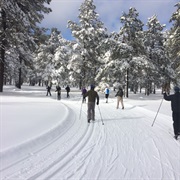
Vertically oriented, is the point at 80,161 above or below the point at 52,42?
below

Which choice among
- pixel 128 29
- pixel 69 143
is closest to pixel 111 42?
pixel 128 29

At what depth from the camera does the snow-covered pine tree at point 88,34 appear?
3528 centimetres

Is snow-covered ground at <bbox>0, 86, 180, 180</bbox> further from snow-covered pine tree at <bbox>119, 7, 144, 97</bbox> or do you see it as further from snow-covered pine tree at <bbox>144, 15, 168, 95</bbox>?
snow-covered pine tree at <bbox>144, 15, 168, 95</bbox>

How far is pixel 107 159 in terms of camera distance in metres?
5.46

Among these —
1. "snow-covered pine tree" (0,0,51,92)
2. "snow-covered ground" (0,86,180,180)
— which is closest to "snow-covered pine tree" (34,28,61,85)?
"snow-covered pine tree" (0,0,51,92)

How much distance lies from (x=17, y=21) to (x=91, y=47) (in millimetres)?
17406

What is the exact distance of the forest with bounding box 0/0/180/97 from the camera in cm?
2112

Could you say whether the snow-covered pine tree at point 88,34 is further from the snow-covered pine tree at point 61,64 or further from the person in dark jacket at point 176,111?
the person in dark jacket at point 176,111

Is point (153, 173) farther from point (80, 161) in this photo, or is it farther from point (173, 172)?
point (80, 161)

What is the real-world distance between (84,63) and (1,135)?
30152 millimetres

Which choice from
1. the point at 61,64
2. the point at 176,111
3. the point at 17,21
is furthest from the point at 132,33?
the point at 176,111

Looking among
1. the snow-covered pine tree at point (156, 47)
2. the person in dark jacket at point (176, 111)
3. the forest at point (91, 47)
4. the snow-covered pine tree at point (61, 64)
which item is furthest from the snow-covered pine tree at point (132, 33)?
the person in dark jacket at point (176, 111)

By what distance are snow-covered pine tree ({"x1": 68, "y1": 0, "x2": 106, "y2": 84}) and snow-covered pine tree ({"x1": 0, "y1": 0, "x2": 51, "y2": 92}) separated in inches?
510

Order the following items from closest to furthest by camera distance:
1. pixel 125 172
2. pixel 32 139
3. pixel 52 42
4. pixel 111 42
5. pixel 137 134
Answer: pixel 125 172 < pixel 32 139 < pixel 137 134 < pixel 111 42 < pixel 52 42
